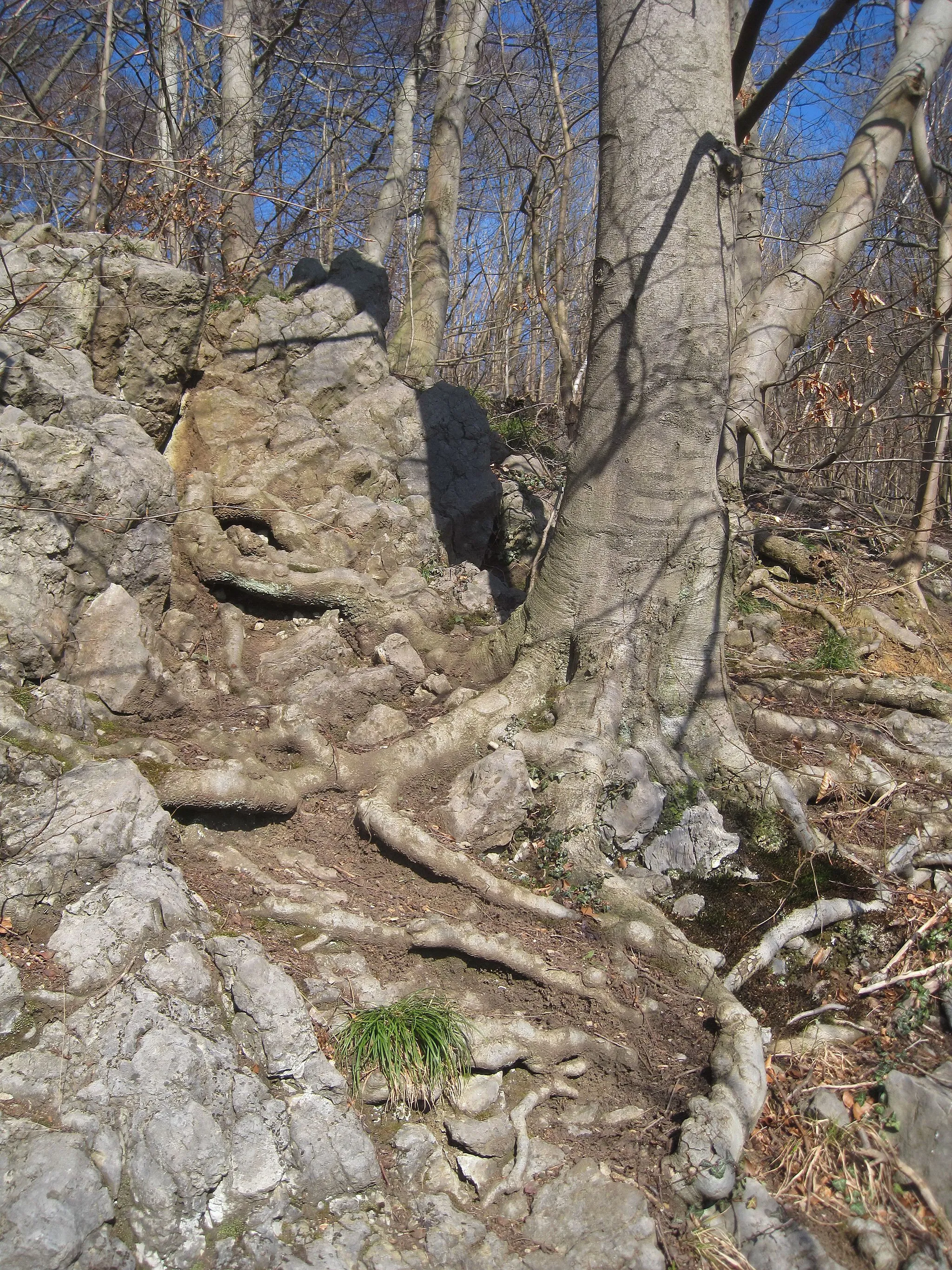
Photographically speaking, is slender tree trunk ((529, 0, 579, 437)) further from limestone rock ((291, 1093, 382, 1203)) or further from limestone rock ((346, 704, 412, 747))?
limestone rock ((291, 1093, 382, 1203))

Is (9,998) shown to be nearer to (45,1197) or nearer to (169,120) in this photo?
(45,1197)

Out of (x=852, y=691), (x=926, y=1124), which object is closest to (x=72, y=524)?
(x=926, y=1124)

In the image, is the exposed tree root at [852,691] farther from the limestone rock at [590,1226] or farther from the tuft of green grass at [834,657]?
the limestone rock at [590,1226]

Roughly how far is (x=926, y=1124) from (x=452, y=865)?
1.86 metres

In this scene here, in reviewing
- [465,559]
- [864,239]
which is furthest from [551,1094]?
[864,239]

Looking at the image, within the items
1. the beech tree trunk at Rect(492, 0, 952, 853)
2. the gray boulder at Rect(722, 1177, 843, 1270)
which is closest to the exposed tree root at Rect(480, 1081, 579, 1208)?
the gray boulder at Rect(722, 1177, 843, 1270)

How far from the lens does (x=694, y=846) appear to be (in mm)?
3971

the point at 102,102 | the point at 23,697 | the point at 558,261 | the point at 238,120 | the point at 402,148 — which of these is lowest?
the point at 23,697

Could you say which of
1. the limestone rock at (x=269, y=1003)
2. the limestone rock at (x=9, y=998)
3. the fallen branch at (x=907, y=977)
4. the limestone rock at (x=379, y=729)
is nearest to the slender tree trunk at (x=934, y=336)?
the fallen branch at (x=907, y=977)

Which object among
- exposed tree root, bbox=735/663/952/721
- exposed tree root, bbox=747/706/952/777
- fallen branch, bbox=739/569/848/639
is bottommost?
exposed tree root, bbox=747/706/952/777

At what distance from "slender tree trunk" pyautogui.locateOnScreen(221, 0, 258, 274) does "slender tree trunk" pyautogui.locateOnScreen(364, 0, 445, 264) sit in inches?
54.8

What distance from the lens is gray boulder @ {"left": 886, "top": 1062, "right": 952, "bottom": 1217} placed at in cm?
277

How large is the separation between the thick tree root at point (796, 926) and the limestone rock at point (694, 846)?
39 centimetres

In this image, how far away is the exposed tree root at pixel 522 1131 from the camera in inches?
109
